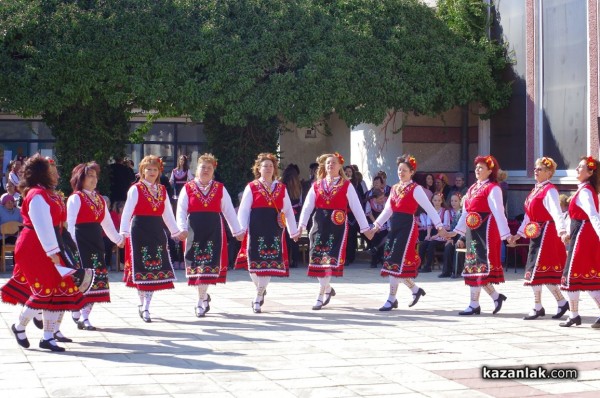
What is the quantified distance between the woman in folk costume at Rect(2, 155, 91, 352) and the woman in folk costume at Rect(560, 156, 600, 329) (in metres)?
4.77

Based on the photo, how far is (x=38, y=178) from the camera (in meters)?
8.54

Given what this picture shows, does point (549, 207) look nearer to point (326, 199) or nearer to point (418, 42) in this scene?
point (326, 199)

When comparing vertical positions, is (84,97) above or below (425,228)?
above

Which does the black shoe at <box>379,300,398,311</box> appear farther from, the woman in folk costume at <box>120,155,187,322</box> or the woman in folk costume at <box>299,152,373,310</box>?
the woman in folk costume at <box>120,155,187,322</box>

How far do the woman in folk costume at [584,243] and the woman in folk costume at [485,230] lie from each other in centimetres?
98

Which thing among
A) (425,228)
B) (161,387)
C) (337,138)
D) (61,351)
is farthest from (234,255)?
(161,387)

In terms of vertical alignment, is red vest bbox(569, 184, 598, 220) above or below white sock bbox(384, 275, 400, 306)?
above

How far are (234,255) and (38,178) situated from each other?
8.95 meters

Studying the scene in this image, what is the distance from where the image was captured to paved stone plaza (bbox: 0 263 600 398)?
700cm

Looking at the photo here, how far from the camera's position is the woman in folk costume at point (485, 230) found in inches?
425

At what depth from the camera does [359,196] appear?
17812 millimetres

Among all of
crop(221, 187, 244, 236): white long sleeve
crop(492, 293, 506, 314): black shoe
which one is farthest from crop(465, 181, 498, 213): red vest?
crop(221, 187, 244, 236): white long sleeve

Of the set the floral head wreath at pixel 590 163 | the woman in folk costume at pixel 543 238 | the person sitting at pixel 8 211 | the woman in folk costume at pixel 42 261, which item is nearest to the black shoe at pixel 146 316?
the woman in folk costume at pixel 42 261

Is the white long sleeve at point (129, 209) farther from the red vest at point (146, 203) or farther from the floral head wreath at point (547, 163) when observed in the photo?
the floral head wreath at point (547, 163)
